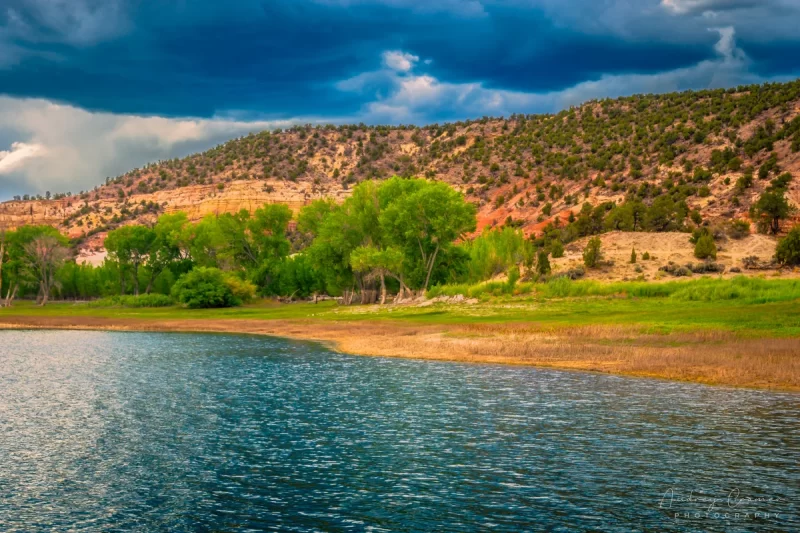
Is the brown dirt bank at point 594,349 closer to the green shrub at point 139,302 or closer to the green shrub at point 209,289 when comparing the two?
the green shrub at point 209,289

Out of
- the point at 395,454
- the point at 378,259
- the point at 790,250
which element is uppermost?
the point at 378,259

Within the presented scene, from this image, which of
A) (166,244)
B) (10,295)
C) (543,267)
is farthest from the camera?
(10,295)

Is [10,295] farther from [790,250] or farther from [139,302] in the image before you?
[790,250]

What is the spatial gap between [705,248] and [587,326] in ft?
132

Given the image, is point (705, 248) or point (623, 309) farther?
point (705, 248)

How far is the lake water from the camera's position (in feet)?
54.8

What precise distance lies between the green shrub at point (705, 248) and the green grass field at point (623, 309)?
14.2m

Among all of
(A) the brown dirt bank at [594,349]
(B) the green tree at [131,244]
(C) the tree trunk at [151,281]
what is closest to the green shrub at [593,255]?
(A) the brown dirt bank at [594,349]

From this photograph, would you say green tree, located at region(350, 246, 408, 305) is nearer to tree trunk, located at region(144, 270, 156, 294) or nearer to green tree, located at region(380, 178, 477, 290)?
green tree, located at region(380, 178, 477, 290)

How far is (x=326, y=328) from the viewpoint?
6912cm

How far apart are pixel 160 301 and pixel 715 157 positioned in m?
94.6

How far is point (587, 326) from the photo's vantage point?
2045 inches

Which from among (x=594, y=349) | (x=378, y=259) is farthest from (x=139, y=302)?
(x=594, y=349)

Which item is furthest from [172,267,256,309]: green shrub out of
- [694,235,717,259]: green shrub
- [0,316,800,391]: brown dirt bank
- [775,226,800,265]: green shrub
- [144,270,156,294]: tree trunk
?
[775,226,800,265]: green shrub
